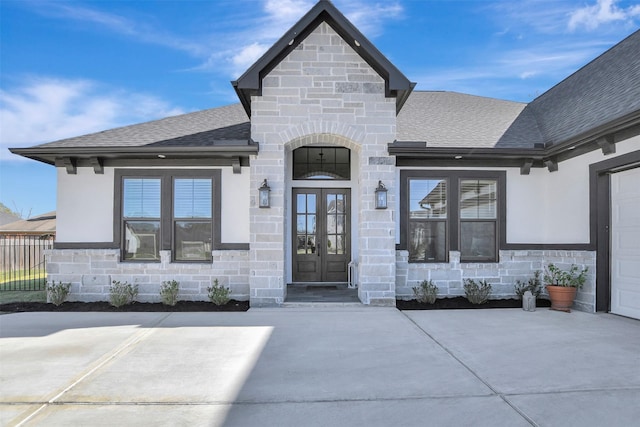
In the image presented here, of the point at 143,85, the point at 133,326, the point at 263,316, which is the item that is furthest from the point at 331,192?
the point at 143,85

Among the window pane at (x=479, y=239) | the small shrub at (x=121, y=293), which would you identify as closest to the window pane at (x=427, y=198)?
the window pane at (x=479, y=239)

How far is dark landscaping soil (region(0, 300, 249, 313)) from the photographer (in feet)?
23.7

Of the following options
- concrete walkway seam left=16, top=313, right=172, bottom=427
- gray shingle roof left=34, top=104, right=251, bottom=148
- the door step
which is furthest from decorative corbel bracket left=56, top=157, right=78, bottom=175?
the door step

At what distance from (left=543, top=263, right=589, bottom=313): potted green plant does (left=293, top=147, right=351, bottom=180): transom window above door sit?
15.6ft

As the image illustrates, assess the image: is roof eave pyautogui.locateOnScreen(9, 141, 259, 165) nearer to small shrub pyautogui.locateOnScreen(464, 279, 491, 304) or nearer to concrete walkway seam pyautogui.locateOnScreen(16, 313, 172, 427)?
concrete walkway seam pyautogui.locateOnScreen(16, 313, 172, 427)

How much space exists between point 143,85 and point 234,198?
648 inches

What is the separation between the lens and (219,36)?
12695 mm

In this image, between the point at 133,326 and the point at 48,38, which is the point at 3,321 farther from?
the point at 48,38

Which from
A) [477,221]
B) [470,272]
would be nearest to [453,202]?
[477,221]

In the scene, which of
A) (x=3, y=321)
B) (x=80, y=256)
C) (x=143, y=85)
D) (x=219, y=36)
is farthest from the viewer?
(x=143, y=85)

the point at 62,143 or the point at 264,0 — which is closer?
the point at 62,143

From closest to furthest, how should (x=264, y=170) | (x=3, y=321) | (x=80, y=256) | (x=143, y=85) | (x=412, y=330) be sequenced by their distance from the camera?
(x=412, y=330)
(x=3, y=321)
(x=264, y=170)
(x=80, y=256)
(x=143, y=85)

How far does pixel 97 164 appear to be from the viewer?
305 inches

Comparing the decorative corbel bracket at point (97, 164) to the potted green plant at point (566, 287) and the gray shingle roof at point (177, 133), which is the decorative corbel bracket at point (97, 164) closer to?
the gray shingle roof at point (177, 133)
